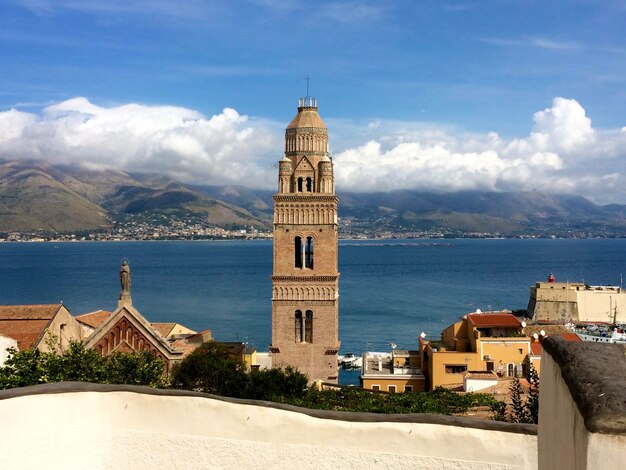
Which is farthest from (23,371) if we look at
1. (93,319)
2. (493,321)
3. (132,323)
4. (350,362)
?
(350,362)

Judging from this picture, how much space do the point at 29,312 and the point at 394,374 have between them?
70.1 ft

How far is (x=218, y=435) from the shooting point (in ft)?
20.4

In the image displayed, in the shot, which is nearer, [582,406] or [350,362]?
[582,406]

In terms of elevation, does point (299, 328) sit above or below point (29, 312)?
below

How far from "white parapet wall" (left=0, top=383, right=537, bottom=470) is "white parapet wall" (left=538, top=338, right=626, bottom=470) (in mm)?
1618

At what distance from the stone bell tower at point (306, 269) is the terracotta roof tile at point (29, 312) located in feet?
38.3

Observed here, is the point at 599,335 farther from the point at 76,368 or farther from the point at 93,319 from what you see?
the point at 76,368

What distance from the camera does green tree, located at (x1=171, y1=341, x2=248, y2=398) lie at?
26.0m

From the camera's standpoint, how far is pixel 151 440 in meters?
6.29

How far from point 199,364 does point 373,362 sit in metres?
19.3

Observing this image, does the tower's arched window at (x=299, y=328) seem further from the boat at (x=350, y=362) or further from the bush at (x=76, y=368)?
the boat at (x=350, y=362)

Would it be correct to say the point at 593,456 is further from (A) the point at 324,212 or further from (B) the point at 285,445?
(A) the point at 324,212

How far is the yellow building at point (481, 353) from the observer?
3834cm

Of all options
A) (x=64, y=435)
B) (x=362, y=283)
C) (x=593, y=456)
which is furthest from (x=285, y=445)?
(x=362, y=283)
